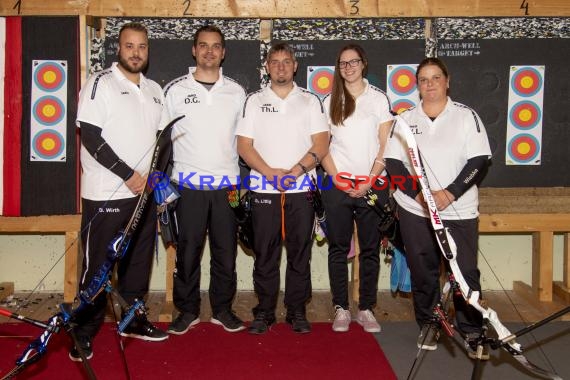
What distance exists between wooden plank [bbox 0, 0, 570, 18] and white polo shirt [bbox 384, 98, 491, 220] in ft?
3.69

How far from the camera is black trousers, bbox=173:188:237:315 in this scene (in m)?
3.79

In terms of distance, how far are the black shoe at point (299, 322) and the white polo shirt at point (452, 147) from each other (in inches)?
38.5

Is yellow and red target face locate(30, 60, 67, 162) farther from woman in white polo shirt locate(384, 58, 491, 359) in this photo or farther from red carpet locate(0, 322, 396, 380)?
woman in white polo shirt locate(384, 58, 491, 359)

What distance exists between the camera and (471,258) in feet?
11.4

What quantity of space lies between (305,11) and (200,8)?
0.70m

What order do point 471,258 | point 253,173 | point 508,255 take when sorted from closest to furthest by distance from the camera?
point 471,258 → point 253,173 → point 508,255

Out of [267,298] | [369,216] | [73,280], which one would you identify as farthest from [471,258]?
[73,280]

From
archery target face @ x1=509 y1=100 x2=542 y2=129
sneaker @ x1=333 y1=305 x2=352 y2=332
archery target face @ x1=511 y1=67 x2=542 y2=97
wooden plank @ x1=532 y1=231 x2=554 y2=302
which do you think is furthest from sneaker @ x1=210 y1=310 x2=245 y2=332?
archery target face @ x1=511 y1=67 x2=542 y2=97

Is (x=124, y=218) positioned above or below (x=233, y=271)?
above

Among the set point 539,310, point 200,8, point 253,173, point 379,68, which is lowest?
point 539,310

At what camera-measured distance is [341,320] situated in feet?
12.8

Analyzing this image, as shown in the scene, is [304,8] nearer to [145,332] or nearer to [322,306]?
[322,306]

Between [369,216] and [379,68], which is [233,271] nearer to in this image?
[369,216]

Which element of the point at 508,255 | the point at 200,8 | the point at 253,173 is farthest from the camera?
the point at 508,255
